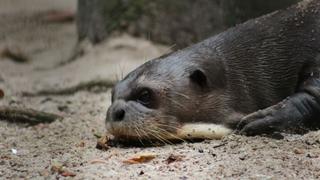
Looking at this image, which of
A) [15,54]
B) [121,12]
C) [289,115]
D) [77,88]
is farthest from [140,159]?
[15,54]

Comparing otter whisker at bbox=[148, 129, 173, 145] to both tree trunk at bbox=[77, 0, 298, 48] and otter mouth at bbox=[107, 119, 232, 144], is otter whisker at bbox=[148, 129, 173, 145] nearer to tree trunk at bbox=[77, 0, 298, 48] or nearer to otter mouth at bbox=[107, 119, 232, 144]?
otter mouth at bbox=[107, 119, 232, 144]

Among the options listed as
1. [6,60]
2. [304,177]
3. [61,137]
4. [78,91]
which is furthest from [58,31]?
[304,177]

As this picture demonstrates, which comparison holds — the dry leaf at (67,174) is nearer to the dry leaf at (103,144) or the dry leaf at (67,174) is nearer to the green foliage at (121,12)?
the dry leaf at (103,144)

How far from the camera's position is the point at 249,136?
3.48 metres

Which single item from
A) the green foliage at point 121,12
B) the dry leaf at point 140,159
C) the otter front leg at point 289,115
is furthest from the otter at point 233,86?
the green foliage at point 121,12

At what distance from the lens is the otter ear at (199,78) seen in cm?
368

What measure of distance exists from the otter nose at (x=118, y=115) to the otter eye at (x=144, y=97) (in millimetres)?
115

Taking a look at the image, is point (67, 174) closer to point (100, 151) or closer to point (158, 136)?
point (100, 151)

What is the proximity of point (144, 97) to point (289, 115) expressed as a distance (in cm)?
72

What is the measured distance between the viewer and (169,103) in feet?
11.7

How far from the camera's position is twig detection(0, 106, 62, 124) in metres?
4.36

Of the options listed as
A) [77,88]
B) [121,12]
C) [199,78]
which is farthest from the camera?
[121,12]

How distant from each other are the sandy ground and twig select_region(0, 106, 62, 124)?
49 millimetres

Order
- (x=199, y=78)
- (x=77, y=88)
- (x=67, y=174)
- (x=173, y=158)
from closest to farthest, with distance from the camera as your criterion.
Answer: (x=67, y=174)
(x=173, y=158)
(x=199, y=78)
(x=77, y=88)
